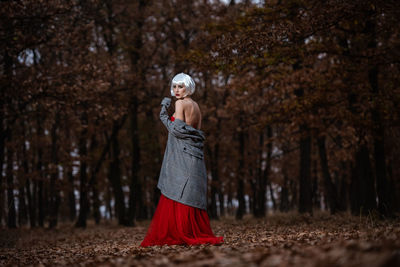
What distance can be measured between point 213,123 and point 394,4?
14930 mm

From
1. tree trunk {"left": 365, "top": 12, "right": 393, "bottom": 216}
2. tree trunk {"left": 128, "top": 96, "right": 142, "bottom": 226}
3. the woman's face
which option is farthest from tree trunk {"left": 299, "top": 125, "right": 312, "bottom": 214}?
the woman's face

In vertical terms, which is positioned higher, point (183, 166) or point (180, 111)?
point (180, 111)

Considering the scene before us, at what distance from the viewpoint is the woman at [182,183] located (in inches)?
274

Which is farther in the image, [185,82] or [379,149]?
[379,149]

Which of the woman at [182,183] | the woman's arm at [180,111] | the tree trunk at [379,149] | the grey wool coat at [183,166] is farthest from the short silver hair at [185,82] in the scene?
the tree trunk at [379,149]

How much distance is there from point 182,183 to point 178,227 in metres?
0.80

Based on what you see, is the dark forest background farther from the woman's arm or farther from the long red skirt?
the long red skirt

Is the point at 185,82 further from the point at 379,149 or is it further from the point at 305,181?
the point at 305,181

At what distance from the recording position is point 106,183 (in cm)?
3250

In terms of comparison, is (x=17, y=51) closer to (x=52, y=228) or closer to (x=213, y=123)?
(x=52, y=228)

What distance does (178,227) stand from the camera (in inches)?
272

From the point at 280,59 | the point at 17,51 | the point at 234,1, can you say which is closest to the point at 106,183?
the point at 234,1

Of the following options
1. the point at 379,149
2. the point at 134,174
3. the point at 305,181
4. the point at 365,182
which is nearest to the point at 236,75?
the point at 379,149

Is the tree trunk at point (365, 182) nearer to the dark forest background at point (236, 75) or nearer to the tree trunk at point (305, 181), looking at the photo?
the dark forest background at point (236, 75)
